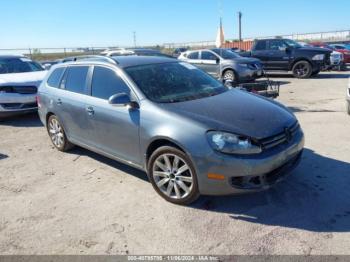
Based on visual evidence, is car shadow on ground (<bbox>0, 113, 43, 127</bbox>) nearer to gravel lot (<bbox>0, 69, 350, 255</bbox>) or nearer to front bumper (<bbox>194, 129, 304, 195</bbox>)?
gravel lot (<bbox>0, 69, 350, 255</bbox>)

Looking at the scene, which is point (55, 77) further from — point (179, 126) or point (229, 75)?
point (229, 75)

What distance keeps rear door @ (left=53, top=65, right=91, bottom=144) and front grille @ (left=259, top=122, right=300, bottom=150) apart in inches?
104

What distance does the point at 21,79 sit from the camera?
8695 mm

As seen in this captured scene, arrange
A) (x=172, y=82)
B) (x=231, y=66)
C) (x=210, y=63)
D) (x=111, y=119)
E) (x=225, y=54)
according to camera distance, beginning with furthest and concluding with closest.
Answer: (x=210, y=63)
(x=225, y=54)
(x=231, y=66)
(x=172, y=82)
(x=111, y=119)

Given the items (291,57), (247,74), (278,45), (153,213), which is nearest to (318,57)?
(291,57)

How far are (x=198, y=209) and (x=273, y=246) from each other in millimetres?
982

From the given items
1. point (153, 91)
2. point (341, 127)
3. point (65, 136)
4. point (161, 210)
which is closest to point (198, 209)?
point (161, 210)

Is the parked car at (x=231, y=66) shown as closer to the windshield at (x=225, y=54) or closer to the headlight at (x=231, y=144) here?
the windshield at (x=225, y=54)

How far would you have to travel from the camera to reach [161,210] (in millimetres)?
3879

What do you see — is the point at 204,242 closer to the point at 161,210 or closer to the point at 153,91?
the point at 161,210

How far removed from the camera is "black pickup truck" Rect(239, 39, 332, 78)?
15219 millimetres

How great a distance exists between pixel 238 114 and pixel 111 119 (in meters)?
1.68

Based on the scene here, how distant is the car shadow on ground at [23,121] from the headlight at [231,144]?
6.27 metres

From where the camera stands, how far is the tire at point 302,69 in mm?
15547
